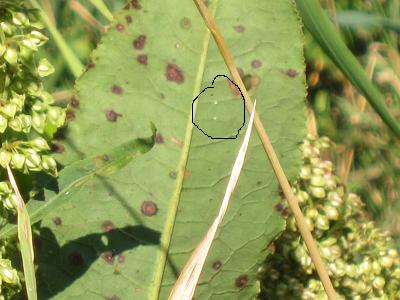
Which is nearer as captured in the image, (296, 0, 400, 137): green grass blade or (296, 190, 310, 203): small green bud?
(296, 0, 400, 137): green grass blade

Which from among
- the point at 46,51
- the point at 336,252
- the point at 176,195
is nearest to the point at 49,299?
the point at 176,195

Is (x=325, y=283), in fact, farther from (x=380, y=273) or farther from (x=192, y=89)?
(x=380, y=273)

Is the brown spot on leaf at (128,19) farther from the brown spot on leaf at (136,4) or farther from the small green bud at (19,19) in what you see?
the small green bud at (19,19)

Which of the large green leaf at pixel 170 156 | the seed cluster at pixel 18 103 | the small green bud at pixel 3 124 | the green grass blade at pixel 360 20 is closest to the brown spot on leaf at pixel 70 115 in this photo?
the large green leaf at pixel 170 156

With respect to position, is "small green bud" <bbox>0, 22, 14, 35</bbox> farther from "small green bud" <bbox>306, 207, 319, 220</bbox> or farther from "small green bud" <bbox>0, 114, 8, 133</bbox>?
"small green bud" <bbox>306, 207, 319, 220</bbox>

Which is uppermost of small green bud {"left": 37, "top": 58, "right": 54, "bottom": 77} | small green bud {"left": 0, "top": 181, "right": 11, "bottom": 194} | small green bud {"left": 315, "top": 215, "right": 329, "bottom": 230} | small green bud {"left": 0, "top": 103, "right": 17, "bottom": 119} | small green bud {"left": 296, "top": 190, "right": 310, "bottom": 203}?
small green bud {"left": 37, "top": 58, "right": 54, "bottom": 77}

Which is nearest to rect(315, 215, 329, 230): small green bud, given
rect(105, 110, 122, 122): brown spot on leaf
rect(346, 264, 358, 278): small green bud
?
rect(346, 264, 358, 278): small green bud

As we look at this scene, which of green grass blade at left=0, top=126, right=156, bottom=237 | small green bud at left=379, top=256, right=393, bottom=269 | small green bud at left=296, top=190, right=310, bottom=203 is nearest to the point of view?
green grass blade at left=0, top=126, right=156, bottom=237

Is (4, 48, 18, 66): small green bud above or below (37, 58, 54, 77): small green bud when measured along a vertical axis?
above
